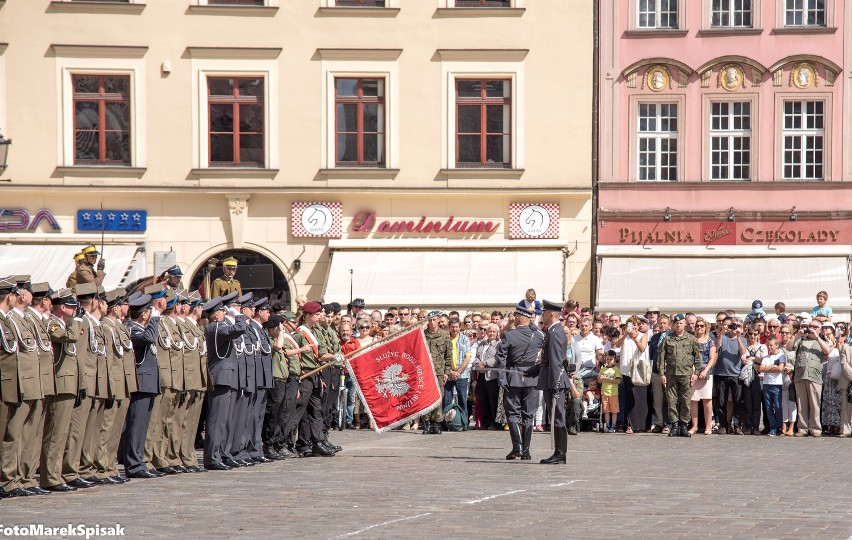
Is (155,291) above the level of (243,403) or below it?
above

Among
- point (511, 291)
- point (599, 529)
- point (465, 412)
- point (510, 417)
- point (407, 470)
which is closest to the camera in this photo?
point (599, 529)

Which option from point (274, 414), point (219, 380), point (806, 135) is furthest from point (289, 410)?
point (806, 135)

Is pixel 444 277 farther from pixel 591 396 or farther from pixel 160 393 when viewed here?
pixel 160 393

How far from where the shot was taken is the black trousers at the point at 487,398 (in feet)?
87.8

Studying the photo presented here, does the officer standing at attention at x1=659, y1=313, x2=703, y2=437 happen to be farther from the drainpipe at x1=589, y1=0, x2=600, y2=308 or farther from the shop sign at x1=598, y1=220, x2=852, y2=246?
the shop sign at x1=598, y1=220, x2=852, y2=246

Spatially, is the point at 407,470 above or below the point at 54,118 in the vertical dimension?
below

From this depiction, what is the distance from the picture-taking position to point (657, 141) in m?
36.3

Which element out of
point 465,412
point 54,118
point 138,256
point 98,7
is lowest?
point 465,412

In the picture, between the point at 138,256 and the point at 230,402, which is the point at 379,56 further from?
the point at 230,402

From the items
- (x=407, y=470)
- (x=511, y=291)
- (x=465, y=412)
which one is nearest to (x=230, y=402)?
(x=407, y=470)

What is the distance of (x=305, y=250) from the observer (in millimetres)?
35594

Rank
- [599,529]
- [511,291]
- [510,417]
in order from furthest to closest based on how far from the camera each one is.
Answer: [511,291], [510,417], [599,529]

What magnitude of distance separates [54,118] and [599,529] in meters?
25.6

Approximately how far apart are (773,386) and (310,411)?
855cm
